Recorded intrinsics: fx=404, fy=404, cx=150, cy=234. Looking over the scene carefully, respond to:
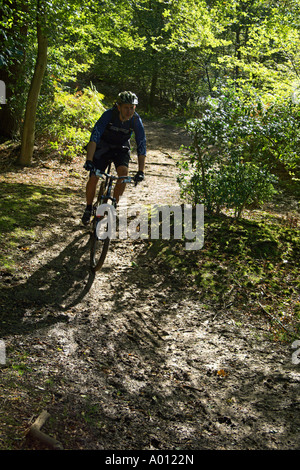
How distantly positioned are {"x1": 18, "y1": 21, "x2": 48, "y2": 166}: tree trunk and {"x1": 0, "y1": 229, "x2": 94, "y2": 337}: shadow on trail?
492 cm

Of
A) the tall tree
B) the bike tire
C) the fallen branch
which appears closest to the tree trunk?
the tall tree

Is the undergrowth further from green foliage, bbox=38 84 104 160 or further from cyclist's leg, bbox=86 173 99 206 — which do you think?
green foliage, bbox=38 84 104 160

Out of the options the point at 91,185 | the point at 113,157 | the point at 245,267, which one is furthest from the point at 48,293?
the point at 245,267

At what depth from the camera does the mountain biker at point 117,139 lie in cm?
568

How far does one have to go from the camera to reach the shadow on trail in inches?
171

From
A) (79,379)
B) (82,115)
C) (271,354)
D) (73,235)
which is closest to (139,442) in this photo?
(79,379)

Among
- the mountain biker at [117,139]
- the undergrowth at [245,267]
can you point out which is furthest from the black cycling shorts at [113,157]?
the undergrowth at [245,267]

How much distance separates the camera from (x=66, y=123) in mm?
11922

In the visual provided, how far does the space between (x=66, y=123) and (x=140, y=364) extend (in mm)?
9447

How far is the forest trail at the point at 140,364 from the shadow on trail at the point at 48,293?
0.02m

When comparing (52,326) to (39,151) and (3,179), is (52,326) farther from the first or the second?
(39,151)

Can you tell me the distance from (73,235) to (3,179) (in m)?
3.30

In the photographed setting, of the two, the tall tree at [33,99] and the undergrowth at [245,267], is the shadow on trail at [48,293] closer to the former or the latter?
the undergrowth at [245,267]

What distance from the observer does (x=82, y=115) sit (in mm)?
12367
